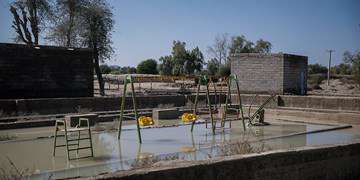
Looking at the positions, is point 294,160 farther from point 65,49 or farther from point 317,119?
point 65,49

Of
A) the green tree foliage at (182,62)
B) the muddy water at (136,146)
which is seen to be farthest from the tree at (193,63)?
the muddy water at (136,146)

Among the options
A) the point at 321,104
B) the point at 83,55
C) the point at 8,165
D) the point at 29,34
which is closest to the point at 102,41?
the point at 29,34

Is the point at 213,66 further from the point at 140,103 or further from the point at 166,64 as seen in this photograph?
the point at 140,103

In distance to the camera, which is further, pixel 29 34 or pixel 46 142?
pixel 29 34

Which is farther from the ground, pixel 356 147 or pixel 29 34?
pixel 29 34

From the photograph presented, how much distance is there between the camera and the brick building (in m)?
23.4

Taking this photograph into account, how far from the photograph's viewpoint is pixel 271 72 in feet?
77.6

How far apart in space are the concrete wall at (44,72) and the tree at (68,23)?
12220 mm

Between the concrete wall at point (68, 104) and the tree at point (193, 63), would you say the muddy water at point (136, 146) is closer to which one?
the concrete wall at point (68, 104)

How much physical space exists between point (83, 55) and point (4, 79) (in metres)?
4.01

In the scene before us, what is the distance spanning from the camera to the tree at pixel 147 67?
58531mm

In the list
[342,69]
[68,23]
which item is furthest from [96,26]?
[342,69]

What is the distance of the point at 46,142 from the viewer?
10742 millimetres

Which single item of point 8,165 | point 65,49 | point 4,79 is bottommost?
point 8,165
